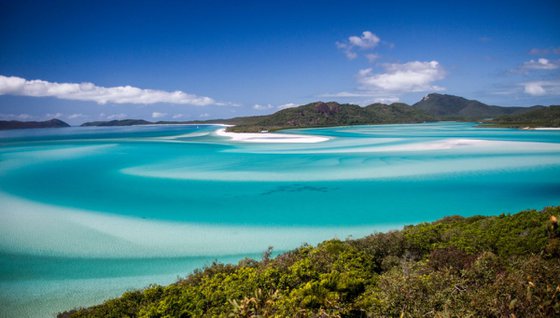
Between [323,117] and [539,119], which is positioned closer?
[539,119]

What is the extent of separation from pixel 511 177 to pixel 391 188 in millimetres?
10358

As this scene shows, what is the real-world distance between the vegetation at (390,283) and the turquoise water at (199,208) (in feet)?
14.4

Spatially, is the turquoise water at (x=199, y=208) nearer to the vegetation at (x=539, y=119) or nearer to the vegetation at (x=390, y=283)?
the vegetation at (x=390, y=283)

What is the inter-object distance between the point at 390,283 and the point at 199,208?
1488 cm

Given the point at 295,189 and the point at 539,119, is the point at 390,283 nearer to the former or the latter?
the point at 295,189

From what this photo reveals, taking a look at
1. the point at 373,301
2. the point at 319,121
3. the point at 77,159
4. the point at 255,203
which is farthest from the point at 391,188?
the point at 319,121

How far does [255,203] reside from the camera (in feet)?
65.6

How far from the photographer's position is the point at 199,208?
62.8ft

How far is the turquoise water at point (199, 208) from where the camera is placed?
11570mm

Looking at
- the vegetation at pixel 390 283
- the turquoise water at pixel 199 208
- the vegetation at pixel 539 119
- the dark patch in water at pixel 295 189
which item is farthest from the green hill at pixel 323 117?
the vegetation at pixel 390 283

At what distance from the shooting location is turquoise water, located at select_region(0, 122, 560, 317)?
38.0ft

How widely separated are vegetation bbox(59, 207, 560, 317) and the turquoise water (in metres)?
4.38

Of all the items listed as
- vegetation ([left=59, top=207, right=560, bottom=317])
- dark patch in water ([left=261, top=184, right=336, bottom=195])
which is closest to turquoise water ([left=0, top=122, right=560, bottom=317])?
dark patch in water ([left=261, top=184, right=336, bottom=195])

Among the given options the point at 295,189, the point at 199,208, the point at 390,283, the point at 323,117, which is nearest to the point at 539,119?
the point at 323,117
